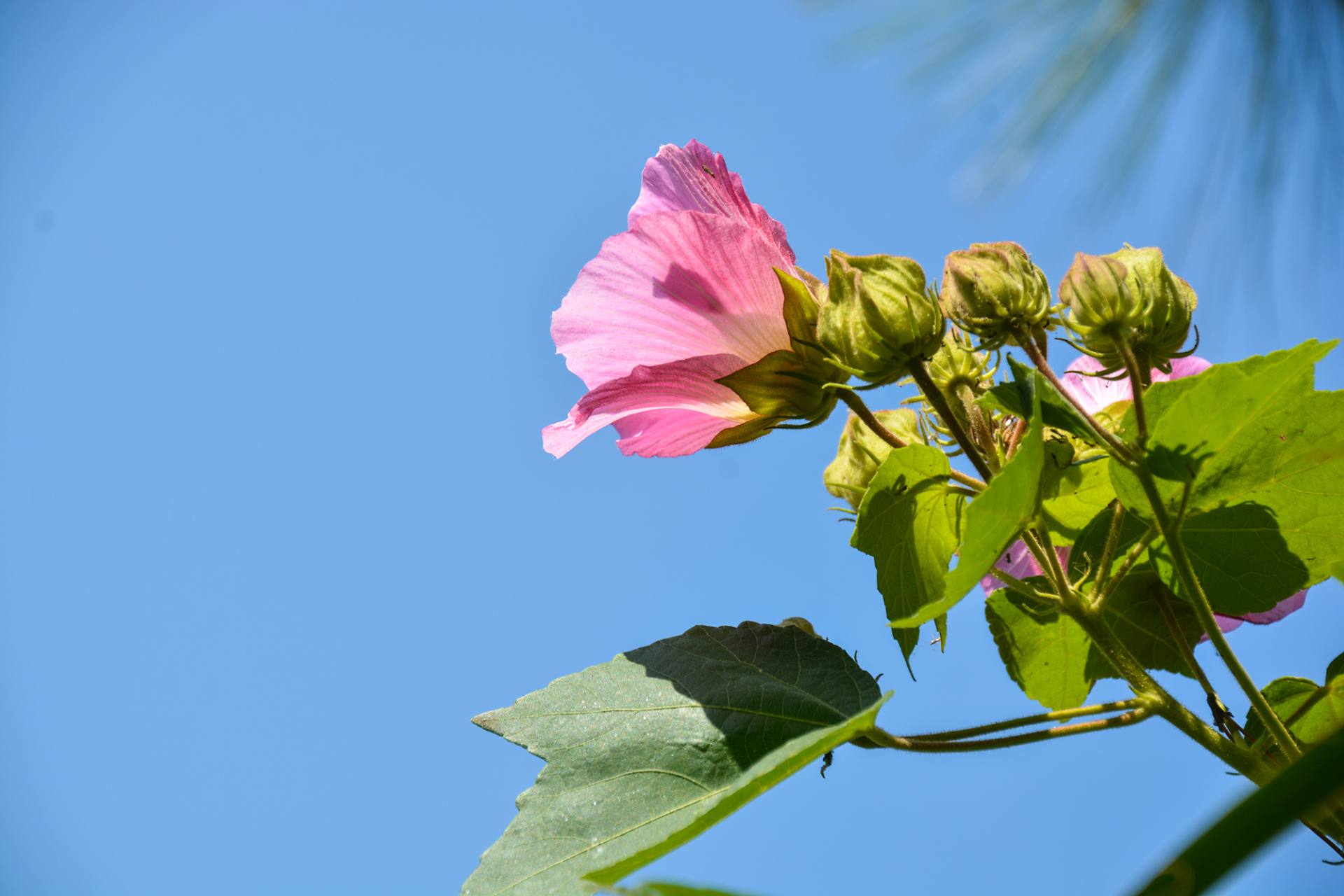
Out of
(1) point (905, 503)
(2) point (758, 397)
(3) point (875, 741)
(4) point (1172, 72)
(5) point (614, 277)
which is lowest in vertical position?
(3) point (875, 741)

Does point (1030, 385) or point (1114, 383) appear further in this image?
point (1114, 383)

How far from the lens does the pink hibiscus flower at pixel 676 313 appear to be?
0.66 metres

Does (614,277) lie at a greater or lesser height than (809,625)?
greater

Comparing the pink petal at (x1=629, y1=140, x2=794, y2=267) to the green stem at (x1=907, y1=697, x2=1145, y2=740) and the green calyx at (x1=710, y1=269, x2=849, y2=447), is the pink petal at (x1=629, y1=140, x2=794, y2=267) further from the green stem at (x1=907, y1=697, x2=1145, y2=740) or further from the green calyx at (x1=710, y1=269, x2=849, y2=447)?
the green stem at (x1=907, y1=697, x2=1145, y2=740)

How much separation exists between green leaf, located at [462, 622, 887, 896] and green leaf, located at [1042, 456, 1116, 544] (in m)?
0.18

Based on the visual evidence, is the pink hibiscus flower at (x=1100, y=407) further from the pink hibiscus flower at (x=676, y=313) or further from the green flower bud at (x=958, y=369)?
the pink hibiscus flower at (x=676, y=313)

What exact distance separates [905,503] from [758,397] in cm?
12

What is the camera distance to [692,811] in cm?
59

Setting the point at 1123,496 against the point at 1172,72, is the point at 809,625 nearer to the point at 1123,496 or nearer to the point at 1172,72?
the point at 1123,496

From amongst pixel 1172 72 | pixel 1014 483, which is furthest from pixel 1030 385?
pixel 1172 72

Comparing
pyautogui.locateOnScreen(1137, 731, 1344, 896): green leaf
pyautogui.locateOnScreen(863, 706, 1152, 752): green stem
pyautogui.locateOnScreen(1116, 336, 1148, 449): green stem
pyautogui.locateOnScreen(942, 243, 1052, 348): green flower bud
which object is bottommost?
pyautogui.locateOnScreen(1137, 731, 1344, 896): green leaf

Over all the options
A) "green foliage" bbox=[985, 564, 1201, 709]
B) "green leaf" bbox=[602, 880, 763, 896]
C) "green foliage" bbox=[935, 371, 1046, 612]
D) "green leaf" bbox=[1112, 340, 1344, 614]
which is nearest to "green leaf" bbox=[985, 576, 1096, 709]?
"green foliage" bbox=[985, 564, 1201, 709]

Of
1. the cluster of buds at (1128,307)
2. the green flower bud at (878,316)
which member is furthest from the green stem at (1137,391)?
the green flower bud at (878,316)

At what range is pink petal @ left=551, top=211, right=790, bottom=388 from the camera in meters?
0.65
